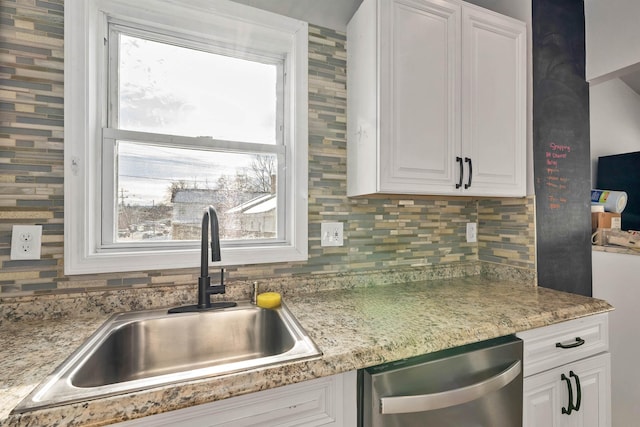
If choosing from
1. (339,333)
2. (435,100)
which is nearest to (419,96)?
(435,100)

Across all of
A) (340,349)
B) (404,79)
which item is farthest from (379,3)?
(340,349)

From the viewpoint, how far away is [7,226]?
1053mm

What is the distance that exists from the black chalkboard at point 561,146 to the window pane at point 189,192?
1372mm

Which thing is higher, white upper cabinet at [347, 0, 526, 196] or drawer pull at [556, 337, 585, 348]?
white upper cabinet at [347, 0, 526, 196]

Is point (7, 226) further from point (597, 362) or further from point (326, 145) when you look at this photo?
point (597, 362)

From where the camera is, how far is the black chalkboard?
156 centimetres

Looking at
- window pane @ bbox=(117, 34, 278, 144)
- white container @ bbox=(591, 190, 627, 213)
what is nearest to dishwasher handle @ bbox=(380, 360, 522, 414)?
window pane @ bbox=(117, 34, 278, 144)

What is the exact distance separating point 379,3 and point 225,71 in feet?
2.42

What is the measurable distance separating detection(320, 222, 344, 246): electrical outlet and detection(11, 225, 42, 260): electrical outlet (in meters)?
1.08

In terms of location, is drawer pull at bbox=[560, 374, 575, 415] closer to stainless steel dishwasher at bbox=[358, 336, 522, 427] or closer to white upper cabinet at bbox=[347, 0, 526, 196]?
stainless steel dishwasher at bbox=[358, 336, 522, 427]

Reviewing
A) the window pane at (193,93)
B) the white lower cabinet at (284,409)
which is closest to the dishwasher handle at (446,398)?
the white lower cabinet at (284,409)

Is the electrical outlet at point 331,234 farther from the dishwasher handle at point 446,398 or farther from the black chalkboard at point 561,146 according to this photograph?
the black chalkboard at point 561,146

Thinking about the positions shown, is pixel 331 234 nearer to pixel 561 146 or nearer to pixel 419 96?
pixel 419 96

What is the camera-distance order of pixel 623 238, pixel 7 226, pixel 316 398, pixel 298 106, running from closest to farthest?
pixel 316 398 < pixel 7 226 < pixel 298 106 < pixel 623 238
